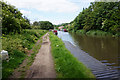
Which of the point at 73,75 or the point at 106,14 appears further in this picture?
the point at 106,14

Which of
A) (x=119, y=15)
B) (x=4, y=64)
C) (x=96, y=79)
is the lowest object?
(x=96, y=79)

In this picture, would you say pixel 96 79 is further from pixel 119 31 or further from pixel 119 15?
pixel 119 15

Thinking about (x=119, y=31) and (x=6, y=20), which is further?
(x=119, y=31)

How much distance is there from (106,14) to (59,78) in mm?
28190

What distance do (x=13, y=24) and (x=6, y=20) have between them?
0.90 meters

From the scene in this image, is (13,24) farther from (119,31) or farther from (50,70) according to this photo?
(119,31)

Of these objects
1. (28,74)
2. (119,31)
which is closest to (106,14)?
(119,31)

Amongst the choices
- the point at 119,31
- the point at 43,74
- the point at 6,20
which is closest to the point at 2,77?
the point at 43,74

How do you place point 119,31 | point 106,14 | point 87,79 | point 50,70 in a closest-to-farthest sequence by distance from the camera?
point 87,79, point 50,70, point 119,31, point 106,14

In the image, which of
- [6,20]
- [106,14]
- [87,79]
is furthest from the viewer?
[106,14]

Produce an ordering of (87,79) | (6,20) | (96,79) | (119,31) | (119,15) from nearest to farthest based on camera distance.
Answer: (87,79)
(96,79)
(6,20)
(119,31)
(119,15)

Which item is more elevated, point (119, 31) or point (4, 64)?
point (119, 31)

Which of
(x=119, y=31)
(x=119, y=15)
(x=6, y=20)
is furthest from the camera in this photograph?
(x=119, y=15)

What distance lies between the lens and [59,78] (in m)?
4.37
